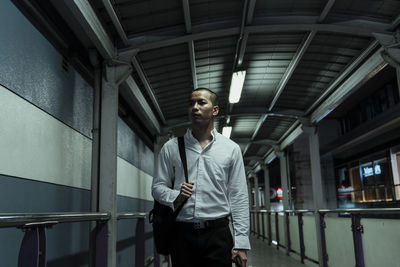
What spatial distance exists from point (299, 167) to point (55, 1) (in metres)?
12.7

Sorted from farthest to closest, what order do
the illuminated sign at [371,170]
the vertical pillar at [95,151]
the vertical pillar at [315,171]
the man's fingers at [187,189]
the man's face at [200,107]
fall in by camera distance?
1. the illuminated sign at [371,170]
2. the vertical pillar at [315,171]
3. the vertical pillar at [95,151]
4. the man's face at [200,107]
5. the man's fingers at [187,189]

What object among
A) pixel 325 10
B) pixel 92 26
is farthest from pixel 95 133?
pixel 325 10

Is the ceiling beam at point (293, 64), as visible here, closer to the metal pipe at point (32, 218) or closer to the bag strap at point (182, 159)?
the bag strap at point (182, 159)

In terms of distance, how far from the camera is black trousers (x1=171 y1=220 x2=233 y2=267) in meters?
1.75

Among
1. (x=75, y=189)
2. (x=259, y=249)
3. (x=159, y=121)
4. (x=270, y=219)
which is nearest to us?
(x=75, y=189)

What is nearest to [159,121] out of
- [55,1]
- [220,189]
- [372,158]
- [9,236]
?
[55,1]

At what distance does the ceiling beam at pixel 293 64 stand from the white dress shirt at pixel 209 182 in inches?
121

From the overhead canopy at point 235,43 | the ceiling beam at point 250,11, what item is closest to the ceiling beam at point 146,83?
the overhead canopy at point 235,43

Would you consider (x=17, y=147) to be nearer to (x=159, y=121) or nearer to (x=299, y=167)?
(x=159, y=121)

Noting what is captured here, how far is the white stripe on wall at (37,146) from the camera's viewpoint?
7.99 feet

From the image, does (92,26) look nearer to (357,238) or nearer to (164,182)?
(164,182)

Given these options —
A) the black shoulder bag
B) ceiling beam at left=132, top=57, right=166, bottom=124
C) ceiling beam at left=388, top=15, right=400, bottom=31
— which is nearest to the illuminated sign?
ceiling beam at left=132, top=57, right=166, bottom=124

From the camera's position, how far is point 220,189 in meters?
1.89

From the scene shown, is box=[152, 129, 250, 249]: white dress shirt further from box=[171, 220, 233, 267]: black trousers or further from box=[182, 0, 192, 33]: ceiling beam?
box=[182, 0, 192, 33]: ceiling beam
